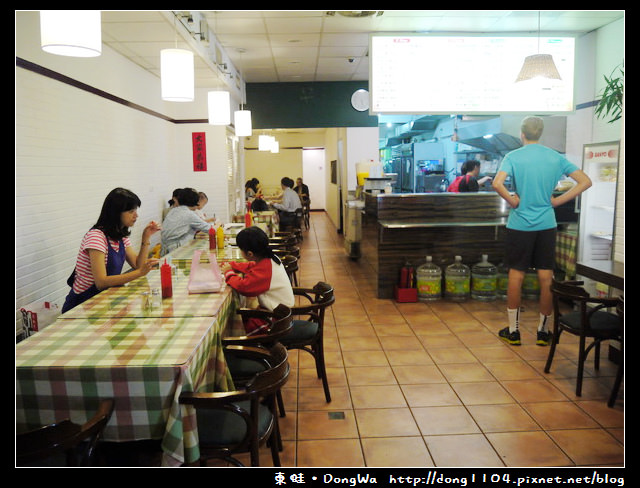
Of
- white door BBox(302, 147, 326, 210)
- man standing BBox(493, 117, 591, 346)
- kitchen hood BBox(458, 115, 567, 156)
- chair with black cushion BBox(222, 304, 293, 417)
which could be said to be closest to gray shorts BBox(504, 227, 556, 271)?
man standing BBox(493, 117, 591, 346)

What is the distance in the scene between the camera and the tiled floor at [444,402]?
2.68 m

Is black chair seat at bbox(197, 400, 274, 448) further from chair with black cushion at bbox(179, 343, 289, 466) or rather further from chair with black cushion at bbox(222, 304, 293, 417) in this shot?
chair with black cushion at bbox(222, 304, 293, 417)

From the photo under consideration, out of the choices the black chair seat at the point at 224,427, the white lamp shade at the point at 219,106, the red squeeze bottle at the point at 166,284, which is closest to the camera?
the black chair seat at the point at 224,427

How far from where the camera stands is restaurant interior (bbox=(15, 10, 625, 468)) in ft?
6.66

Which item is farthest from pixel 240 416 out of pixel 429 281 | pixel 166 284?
pixel 429 281

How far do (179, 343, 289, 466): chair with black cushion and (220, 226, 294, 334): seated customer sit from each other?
952 mm

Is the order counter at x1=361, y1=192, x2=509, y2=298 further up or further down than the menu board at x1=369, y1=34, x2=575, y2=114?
further down

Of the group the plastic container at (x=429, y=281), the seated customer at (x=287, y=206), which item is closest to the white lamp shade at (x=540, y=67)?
the plastic container at (x=429, y=281)

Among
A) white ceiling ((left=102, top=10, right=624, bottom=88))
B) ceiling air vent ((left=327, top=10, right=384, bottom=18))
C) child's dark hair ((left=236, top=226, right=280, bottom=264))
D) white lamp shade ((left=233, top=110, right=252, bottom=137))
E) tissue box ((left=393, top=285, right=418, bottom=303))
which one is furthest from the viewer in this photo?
white lamp shade ((left=233, top=110, right=252, bottom=137))

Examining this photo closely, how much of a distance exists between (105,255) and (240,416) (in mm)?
1687

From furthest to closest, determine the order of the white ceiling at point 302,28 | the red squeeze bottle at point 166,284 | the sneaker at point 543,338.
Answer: the white ceiling at point 302,28
the sneaker at point 543,338
the red squeeze bottle at point 166,284

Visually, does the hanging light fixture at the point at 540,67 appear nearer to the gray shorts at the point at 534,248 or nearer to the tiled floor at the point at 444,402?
the gray shorts at the point at 534,248

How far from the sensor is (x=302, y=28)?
6309 mm

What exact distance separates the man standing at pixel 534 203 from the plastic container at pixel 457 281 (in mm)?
1462
